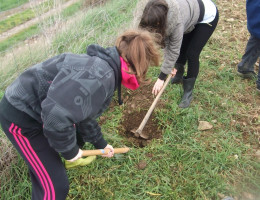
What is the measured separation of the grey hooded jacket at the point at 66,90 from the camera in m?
1.22

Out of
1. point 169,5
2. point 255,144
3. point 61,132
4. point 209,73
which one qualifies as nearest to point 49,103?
point 61,132

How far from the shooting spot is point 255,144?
93.6 inches

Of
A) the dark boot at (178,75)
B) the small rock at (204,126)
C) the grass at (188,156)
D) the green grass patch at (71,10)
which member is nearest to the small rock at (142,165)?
the grass at (188,156)

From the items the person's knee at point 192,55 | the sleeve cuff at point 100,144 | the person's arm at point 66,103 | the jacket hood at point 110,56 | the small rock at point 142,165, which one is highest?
the jacket hood at point 110,56

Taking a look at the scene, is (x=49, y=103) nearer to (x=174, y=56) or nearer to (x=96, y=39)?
(x=174, y=56)

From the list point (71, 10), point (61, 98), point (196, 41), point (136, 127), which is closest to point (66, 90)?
point (61, 98)

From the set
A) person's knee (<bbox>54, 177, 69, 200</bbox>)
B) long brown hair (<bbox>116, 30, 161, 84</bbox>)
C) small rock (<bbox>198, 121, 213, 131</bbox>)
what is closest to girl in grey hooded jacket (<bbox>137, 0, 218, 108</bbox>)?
small rock (<bbox>198, 121, 213, 131</bbox>)

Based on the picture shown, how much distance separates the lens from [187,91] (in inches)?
112

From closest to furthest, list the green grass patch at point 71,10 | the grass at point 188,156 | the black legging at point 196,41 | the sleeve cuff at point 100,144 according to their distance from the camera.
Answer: the sleeve cuff at point 100,144, the grass at point 188,156, the black legging at point 196,41, the green grass patch at point 71,10

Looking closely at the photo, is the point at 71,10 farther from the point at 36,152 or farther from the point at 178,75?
the point at 36,152

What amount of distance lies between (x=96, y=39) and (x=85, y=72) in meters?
2.60

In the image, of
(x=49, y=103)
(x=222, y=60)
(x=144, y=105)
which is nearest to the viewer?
(x=49, y=103)

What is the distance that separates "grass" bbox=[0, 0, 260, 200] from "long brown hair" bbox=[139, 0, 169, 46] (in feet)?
→ 3.47

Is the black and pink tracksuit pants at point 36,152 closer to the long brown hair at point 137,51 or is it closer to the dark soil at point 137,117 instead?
the long brown hair at point 137,51
